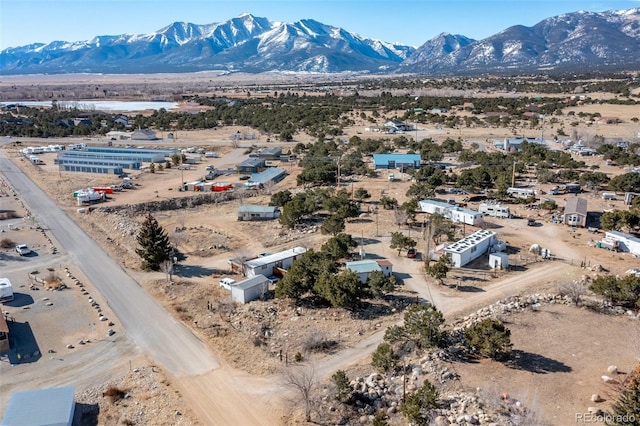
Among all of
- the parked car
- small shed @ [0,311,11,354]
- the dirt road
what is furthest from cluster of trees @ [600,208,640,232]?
the parked car

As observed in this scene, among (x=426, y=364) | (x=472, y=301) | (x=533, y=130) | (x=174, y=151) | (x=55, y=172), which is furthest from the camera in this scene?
(x=533, y=130)

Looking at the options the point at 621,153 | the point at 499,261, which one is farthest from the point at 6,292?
the point at 621,153

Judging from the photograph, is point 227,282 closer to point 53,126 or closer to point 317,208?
point 317,208

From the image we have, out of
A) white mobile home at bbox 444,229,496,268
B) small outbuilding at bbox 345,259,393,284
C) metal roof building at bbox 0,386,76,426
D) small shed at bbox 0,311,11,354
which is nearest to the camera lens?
metal roof building at bbox 0,386,76,426

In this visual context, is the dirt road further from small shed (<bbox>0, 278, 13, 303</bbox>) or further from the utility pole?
the utility pole

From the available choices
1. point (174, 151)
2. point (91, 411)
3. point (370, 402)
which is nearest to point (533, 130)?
point (174, 151)

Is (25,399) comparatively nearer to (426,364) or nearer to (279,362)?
(279,362)
